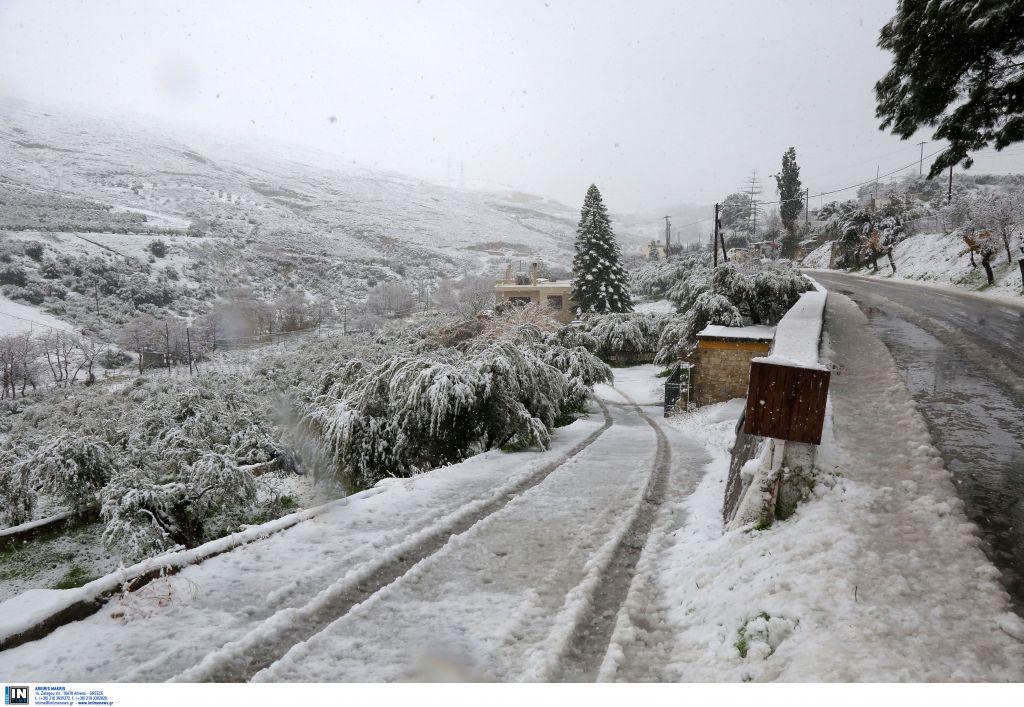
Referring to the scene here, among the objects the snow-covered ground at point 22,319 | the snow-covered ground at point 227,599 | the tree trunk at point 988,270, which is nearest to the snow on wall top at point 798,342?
the snow-covered ground at point 227,599


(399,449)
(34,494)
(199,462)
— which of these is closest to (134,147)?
(34,494)

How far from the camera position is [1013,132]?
536 centimetres

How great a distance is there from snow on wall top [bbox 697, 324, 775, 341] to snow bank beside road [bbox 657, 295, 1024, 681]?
7.91 m

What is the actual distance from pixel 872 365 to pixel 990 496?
12.1ft

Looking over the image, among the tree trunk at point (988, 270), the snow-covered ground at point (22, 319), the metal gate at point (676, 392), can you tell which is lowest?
the metal gate at point (676, 392)

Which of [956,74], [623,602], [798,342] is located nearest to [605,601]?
[623,602]

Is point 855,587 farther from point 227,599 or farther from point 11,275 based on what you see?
point 11,275

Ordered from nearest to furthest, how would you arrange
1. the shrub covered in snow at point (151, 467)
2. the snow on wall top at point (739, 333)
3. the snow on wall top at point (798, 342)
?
the snow on wall top at point (798, 342)
the shrub covered in snow at point (151, 467)
the snow on wall top at point (739, 333)

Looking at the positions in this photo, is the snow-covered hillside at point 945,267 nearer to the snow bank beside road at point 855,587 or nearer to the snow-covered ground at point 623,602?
the snow bank beside road at point 855,587

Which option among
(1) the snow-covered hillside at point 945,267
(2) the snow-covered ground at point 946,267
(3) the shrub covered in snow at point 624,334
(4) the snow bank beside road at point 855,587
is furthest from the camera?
(3) the shrub covered in snow at point 624,334

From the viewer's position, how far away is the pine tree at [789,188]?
49.6 ft

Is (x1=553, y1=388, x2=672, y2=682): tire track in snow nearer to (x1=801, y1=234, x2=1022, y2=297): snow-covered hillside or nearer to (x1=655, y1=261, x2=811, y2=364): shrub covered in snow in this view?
(x1=655, y1=261, x2=811, y2=364): shrub covered in snow

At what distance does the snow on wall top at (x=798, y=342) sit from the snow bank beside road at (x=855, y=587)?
0.63m

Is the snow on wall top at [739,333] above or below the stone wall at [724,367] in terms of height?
above
